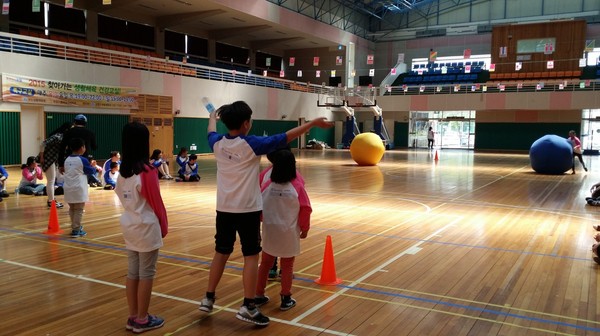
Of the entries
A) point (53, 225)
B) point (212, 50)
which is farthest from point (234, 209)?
point (212, 50)

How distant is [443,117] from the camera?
142 ft

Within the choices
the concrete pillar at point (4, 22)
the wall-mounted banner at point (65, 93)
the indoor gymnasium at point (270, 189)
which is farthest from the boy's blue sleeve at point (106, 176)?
the concrete pillar at point (4, 22)

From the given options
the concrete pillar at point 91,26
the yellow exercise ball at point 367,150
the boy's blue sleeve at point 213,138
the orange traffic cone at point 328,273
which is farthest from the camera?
Answer: the concrete pillar at point 91,26

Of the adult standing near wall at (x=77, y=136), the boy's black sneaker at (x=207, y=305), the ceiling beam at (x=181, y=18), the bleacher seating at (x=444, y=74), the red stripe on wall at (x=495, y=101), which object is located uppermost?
the ceiling beam at (x=181, y=18)

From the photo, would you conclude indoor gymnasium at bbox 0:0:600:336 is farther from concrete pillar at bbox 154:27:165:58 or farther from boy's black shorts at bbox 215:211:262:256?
concrete pillar at bbox 154:27:165:58

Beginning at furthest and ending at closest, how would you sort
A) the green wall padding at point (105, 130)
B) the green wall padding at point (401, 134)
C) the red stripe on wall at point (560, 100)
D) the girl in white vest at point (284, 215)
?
the green wall padding at point (401, 134) → the red stripe on wall at point (560, 100) → the green wall padding at point (105, 130) → the girl in white vest at point (284, 215)

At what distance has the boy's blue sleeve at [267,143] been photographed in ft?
13.1

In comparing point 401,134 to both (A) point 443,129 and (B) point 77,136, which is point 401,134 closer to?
(A) point 443,129

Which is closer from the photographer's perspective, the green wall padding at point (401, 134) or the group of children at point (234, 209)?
the group of children at point (234, 209)

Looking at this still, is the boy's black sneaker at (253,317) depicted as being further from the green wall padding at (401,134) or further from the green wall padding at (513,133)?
the green wall padding at (401,134)

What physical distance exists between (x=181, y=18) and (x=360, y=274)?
29.3 meters

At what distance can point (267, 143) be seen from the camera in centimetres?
404

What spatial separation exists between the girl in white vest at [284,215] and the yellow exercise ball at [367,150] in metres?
17.6

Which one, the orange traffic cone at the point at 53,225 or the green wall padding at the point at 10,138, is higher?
the green wall padding at the point at 10,138
